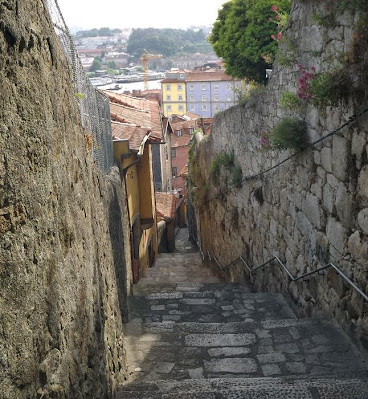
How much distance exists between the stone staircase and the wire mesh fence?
2295 millimetres

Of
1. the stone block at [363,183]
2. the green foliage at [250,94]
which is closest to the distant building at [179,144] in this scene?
the green foliage at [250,94]

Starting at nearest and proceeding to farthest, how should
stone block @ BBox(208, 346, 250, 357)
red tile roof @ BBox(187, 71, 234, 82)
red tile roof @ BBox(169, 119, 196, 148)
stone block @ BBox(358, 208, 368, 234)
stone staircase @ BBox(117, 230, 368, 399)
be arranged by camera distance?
1. stone staircase @ BBox(117, 230, 368, 399)
2. stone block @ BBox(358, 208, 368, 234)
3. stone block @ BBox(208, 346, 250, 357)
4. red tile roof @ BBox(169, 119, 196, 148)
5. red tile roof @ BBox(187, 71, 234, 82)

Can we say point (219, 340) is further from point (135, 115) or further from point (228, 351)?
point (135, 115)

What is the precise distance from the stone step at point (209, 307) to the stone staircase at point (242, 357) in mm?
14

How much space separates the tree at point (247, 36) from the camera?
352 inches

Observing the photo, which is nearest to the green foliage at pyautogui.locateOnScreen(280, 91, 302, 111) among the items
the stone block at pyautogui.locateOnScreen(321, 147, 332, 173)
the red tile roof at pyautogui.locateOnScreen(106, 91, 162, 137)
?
the stone block at pyautogui.locateOnScreen(321, 147, 332, 173)

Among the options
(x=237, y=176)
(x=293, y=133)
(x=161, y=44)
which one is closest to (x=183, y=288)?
(x=237, y=176)

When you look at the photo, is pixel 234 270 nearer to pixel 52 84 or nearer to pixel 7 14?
pixel 52 84

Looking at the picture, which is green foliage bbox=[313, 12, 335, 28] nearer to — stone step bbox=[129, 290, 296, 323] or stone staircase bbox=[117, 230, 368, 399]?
stone staircase bbox=[117, 230, 368, 399]

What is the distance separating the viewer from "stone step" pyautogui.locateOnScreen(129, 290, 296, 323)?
6352mm

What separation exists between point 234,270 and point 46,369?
309 inches

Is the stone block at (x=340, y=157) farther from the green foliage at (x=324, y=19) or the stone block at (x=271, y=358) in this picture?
the stone block at (x=271, y=358)

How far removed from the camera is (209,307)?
7.04m

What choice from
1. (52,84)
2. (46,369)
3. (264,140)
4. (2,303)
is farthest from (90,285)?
(264,140)
